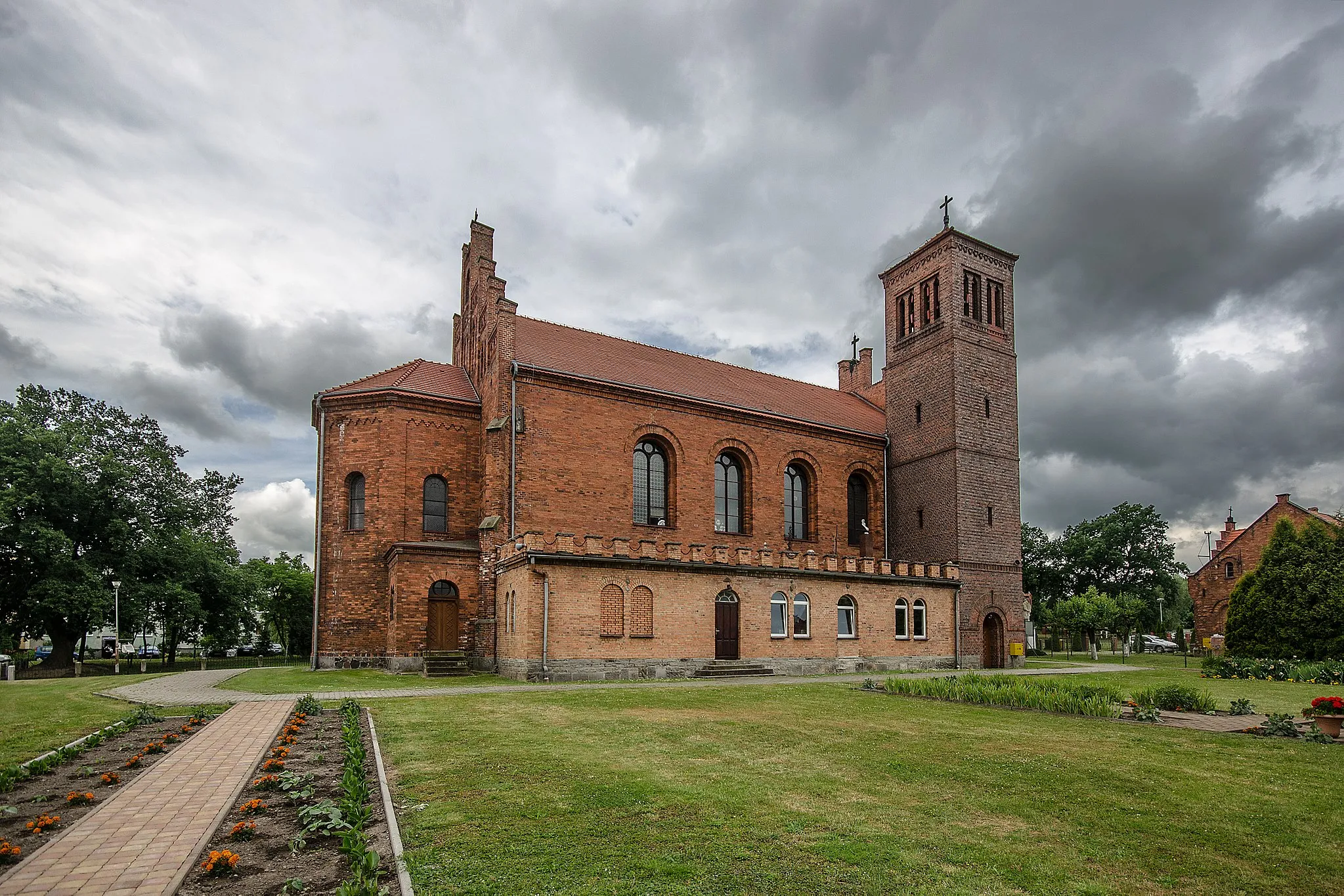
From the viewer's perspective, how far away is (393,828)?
6.43 m

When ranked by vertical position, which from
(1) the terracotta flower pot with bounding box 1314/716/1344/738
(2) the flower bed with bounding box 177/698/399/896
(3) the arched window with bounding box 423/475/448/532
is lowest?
(1) the terracotta flower pot with bounding box 1314/716/1344/738

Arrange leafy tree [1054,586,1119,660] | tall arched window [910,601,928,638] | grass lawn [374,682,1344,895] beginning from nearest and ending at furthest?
grass lawn [374,682,1344,895], tall arched window [910,601,928,638], leafy tree [1054,586,1119,660]

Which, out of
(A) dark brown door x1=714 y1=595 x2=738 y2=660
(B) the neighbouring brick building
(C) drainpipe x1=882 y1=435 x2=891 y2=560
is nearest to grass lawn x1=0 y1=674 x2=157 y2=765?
(A) dark brown door x1=714 y1=595 x2=738 y2=660

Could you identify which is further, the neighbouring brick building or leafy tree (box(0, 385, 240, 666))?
the neighbouring brick building

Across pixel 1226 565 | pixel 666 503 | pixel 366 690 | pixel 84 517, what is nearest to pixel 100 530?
pixel 84 517

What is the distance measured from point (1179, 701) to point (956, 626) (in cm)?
1576

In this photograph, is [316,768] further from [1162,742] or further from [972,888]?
[1162,742]

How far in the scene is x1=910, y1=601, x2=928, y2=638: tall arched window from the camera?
29.8 m

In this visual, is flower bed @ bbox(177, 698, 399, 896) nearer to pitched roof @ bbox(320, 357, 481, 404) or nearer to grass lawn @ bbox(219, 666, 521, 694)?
grass lawn @ bbox(219, 666, 521, 694)

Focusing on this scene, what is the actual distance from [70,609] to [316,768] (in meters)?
27.8

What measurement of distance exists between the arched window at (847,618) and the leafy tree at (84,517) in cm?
2636

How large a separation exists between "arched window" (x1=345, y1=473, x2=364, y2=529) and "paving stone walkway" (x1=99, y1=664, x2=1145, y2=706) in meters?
5.73

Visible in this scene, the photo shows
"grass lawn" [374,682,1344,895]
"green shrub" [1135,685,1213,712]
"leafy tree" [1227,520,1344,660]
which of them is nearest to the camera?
"grass lawn" [374,682,1344,895]

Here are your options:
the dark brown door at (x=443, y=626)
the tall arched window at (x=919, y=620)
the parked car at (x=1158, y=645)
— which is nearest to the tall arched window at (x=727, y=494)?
the tall arched window at (x=919, y=620)
